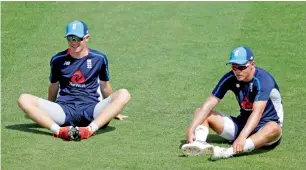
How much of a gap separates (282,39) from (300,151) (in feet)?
18.3

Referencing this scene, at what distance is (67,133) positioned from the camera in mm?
13062

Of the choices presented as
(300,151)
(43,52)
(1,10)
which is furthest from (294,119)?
(1,10)

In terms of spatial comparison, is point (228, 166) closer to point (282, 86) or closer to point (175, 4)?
point (282, 86)

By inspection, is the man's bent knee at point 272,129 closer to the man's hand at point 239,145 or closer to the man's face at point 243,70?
the man's hand at point 239,145

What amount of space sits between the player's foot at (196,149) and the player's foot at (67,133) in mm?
1696

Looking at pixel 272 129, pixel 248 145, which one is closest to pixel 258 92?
pixel 272 129

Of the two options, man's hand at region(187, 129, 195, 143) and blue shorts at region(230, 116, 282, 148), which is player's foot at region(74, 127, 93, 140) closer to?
man's hand at region(187, 129, 195, 143)

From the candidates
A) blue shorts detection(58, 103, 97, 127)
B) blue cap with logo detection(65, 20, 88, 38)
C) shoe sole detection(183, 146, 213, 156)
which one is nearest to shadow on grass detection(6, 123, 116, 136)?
blue shorts detection(58, 103, 97, 127)

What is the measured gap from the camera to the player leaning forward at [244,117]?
1226 cm

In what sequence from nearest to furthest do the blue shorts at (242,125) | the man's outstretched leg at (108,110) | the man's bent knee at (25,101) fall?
1. the blue shorts at (242,125)
2. the man's outstretched leg at (108,110)
3. the man's bent knee at (25,101)

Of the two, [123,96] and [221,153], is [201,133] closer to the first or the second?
[221,153]

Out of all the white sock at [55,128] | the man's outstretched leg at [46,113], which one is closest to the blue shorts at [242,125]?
the man's outstretched leg at [46,113]

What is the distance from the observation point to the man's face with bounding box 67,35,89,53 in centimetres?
1361

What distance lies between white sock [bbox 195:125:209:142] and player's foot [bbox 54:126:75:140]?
1690 mm
